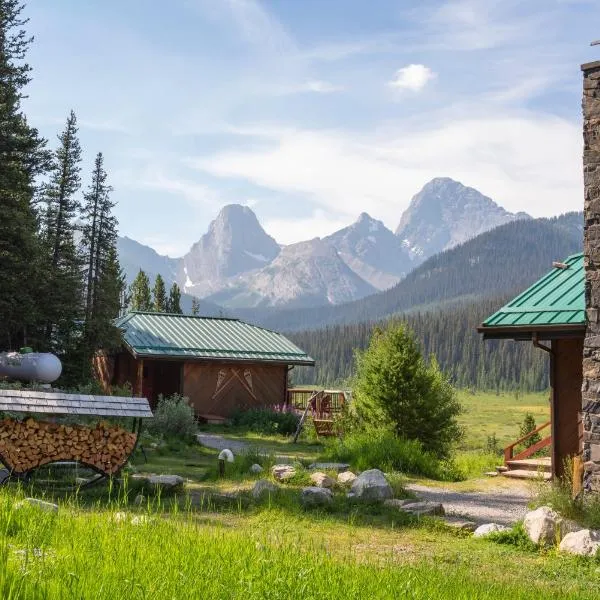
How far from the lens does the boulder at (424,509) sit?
393 inches

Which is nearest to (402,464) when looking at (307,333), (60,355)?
(60,355)

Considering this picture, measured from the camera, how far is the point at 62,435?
36.4 feet

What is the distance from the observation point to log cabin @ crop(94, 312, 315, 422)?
88.6 feet

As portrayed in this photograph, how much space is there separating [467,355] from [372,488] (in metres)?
113

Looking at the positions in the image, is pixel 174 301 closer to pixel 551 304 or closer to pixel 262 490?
pixel 551 304

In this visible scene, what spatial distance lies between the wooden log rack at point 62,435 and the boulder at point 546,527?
5852mm

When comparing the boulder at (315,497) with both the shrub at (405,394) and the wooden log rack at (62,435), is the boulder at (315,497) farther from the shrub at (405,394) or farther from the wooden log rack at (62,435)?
the shrub at (405,394)

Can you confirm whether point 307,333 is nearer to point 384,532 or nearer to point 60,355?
point 60,355

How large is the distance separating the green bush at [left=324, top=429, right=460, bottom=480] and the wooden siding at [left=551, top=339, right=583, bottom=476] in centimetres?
274

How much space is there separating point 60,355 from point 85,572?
62.4ft

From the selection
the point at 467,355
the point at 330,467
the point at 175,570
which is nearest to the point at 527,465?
the point at 330,467

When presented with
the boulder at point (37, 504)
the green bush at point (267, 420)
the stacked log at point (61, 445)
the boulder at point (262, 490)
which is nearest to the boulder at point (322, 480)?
the boulder at point (262, 490)

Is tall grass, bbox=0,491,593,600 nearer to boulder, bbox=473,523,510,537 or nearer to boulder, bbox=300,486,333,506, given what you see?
boulder, bbox=473,523,510,537

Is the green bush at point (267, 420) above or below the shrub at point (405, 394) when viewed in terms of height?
below
